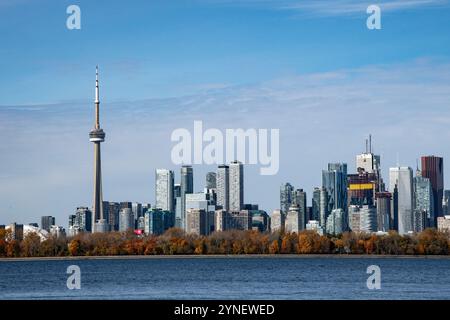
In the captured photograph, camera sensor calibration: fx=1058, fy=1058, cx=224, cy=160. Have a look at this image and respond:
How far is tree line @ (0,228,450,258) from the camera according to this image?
176500 millimetres

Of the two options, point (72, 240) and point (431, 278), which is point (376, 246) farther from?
point (431, 278)

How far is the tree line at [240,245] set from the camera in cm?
17650

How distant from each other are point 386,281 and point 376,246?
301 ft

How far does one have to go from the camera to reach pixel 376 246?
177 metres

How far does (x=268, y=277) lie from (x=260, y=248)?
292 feet

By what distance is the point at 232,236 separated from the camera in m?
190

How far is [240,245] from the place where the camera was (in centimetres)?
Answer: 18325
